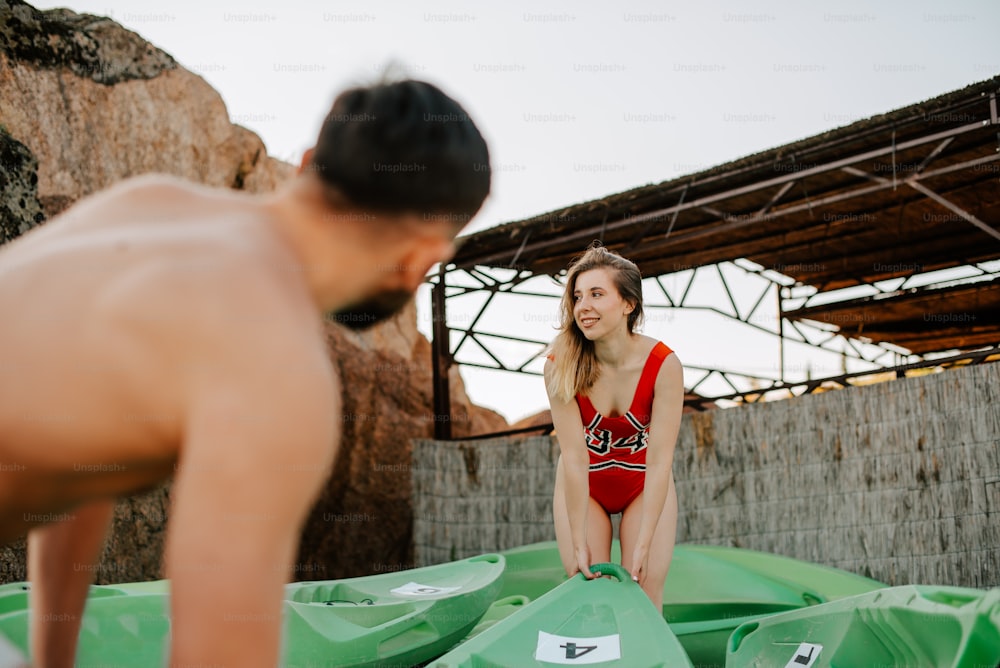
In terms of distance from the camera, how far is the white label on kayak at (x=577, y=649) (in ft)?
8.54

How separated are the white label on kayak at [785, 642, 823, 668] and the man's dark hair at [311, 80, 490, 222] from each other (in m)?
2.51

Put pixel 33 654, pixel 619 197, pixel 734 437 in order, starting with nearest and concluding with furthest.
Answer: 1. pixel 33 654
2. pixel 734 437
3. pixel 619 197

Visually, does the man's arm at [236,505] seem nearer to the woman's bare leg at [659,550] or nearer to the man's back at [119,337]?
the man's back at [119,337]

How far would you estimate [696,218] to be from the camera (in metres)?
7.61

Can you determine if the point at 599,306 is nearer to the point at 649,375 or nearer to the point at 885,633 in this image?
the point at 649,375

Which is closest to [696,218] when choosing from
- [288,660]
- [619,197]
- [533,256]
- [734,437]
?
[619,197]

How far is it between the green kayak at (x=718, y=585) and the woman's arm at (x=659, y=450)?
0.93m

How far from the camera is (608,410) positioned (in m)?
3.74

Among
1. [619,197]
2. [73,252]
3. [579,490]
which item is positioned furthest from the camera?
[619,197]

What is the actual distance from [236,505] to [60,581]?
55 centimetres

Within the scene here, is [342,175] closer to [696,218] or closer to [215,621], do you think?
[215,621]

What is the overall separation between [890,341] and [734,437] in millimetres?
6811

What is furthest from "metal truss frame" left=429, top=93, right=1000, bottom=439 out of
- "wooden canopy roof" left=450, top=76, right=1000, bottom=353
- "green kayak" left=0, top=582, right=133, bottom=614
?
"green kayak" left=0, top=582, right=133, bottom=614

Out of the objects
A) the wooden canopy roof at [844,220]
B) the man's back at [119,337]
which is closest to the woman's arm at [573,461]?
the man's back at [119,337]
